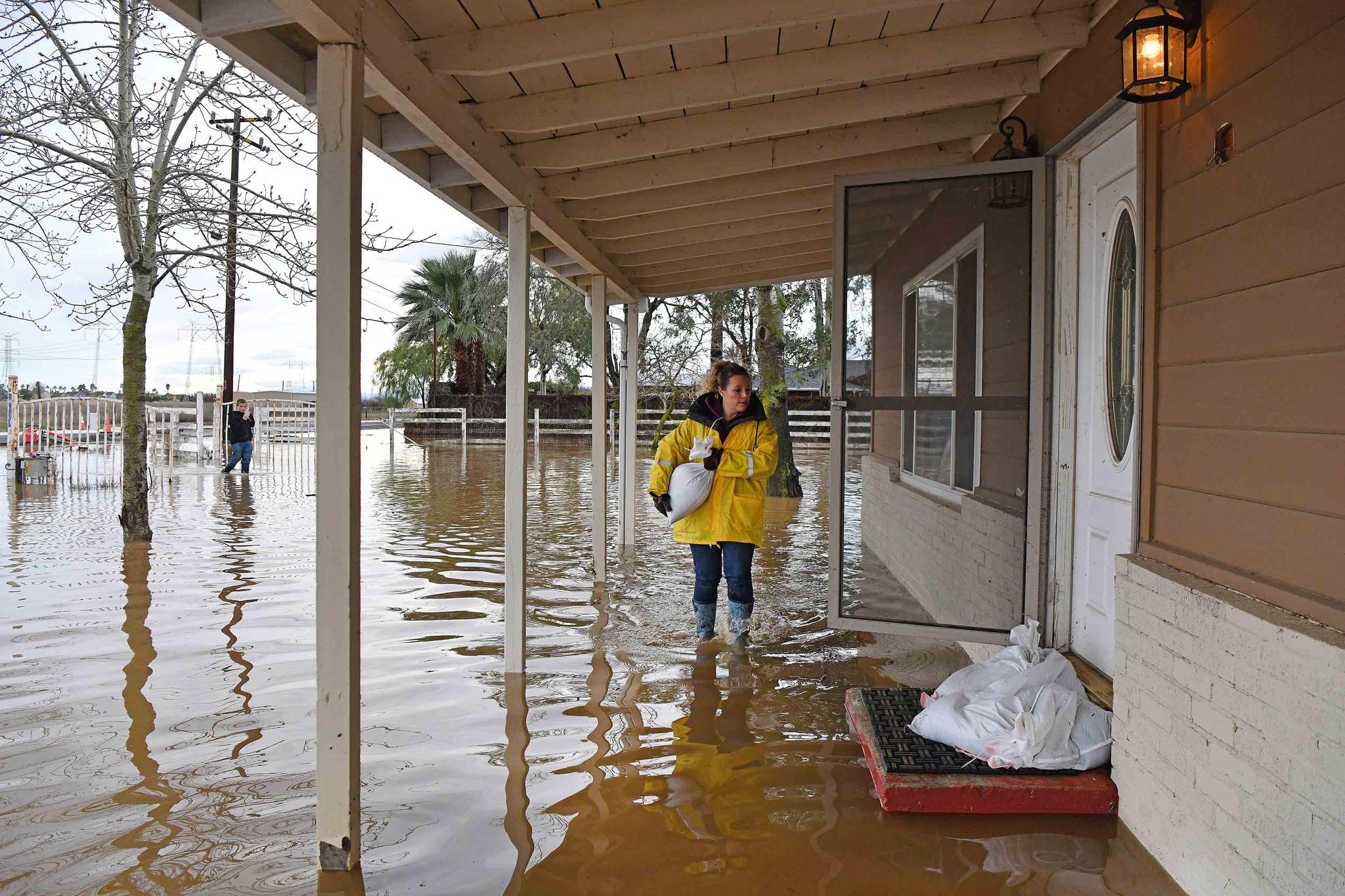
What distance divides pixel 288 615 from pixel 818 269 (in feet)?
17.8

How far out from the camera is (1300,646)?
2.28m

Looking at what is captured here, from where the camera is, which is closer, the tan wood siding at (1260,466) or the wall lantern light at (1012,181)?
the tan wood siding at (1260,466)

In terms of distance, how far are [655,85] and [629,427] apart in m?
6.45

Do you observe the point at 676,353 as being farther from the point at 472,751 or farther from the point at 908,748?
the point at 908,748

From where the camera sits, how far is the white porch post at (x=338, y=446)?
3.00 metres

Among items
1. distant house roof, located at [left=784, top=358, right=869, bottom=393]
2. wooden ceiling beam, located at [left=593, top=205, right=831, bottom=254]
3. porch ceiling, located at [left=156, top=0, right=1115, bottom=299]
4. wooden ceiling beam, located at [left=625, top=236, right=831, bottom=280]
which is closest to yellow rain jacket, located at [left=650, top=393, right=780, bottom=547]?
distant house roof, located at [left=784, top=358, right=869, bottom=393]

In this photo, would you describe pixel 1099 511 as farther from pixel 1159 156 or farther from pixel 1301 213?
pixel 1301 213

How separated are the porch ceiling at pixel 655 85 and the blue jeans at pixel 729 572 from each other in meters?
2.17

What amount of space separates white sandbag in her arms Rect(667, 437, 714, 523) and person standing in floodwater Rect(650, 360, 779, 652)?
0.03 meters

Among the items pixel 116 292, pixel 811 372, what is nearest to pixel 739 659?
pixel 116 292

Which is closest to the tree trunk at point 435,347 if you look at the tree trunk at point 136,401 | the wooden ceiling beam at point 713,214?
the tree trunk at point 136,401

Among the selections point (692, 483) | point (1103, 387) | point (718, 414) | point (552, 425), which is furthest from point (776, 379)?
point (552, 425)

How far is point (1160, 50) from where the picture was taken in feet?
9.84

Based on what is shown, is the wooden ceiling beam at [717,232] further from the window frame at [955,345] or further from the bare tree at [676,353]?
the bare tree at [676,353]
